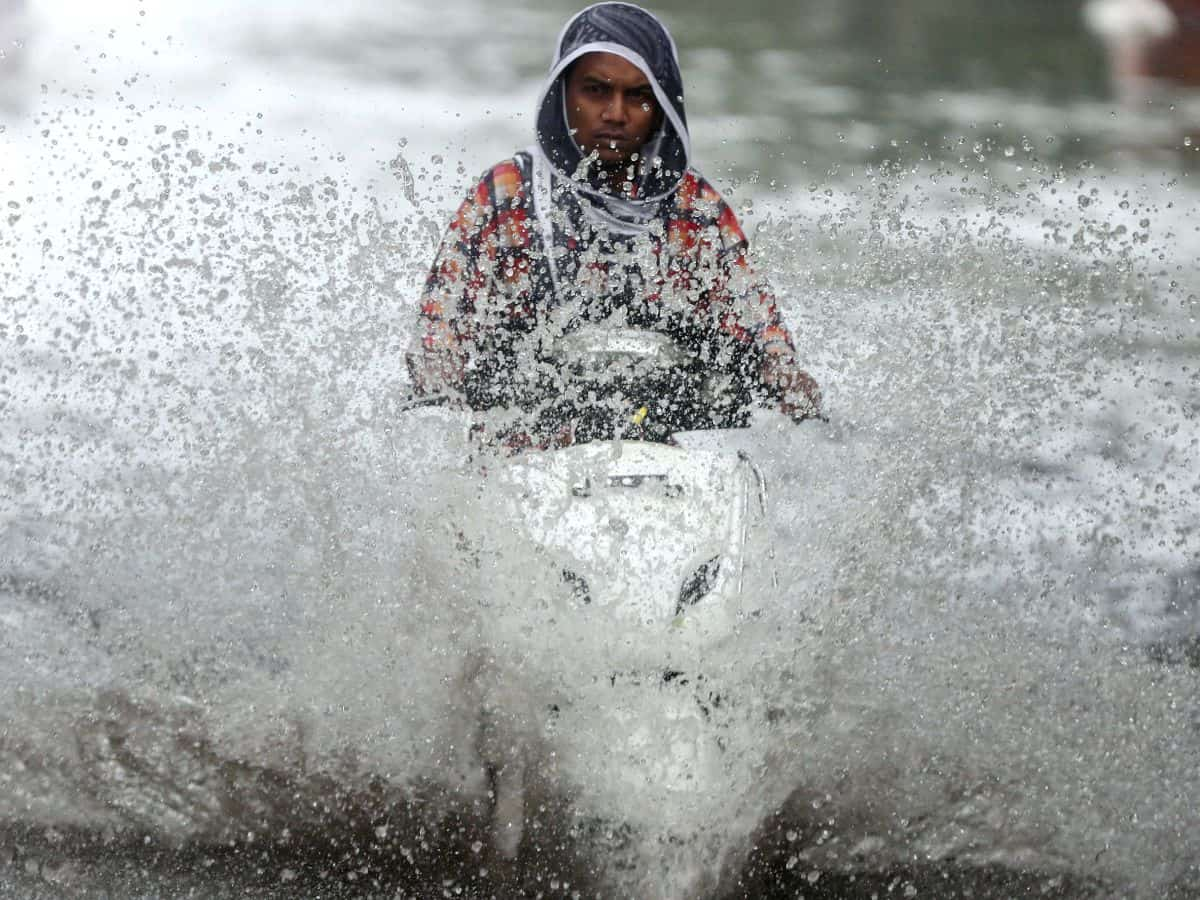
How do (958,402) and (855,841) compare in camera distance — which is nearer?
(855,841)

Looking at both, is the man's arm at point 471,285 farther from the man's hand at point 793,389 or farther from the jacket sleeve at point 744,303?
the man's hand at point 793,389

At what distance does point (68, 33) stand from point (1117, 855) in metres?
9.65

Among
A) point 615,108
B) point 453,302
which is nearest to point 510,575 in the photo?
point 453,302

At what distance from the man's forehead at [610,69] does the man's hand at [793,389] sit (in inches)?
28.9

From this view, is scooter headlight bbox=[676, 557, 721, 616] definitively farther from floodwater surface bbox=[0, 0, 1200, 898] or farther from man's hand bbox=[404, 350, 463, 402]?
man's hand bbox=[404, 350, 463, 402]

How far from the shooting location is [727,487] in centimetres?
321

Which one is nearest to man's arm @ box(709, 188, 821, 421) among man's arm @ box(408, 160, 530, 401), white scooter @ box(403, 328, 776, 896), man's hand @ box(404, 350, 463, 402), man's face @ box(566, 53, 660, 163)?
white scooter @ box(403, 328, 776, 896)

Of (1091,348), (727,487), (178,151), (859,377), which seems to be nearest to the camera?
(727,487)

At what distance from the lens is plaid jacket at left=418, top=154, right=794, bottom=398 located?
3.42m

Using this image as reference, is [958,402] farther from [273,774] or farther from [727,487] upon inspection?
[273,774]

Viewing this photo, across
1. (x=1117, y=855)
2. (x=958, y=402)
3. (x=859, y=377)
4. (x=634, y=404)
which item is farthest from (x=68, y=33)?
(x=1117, y=855)

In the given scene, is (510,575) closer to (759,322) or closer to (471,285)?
(471,285)

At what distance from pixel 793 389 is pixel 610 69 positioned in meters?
0.86

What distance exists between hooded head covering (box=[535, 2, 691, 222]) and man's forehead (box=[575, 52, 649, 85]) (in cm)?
3
